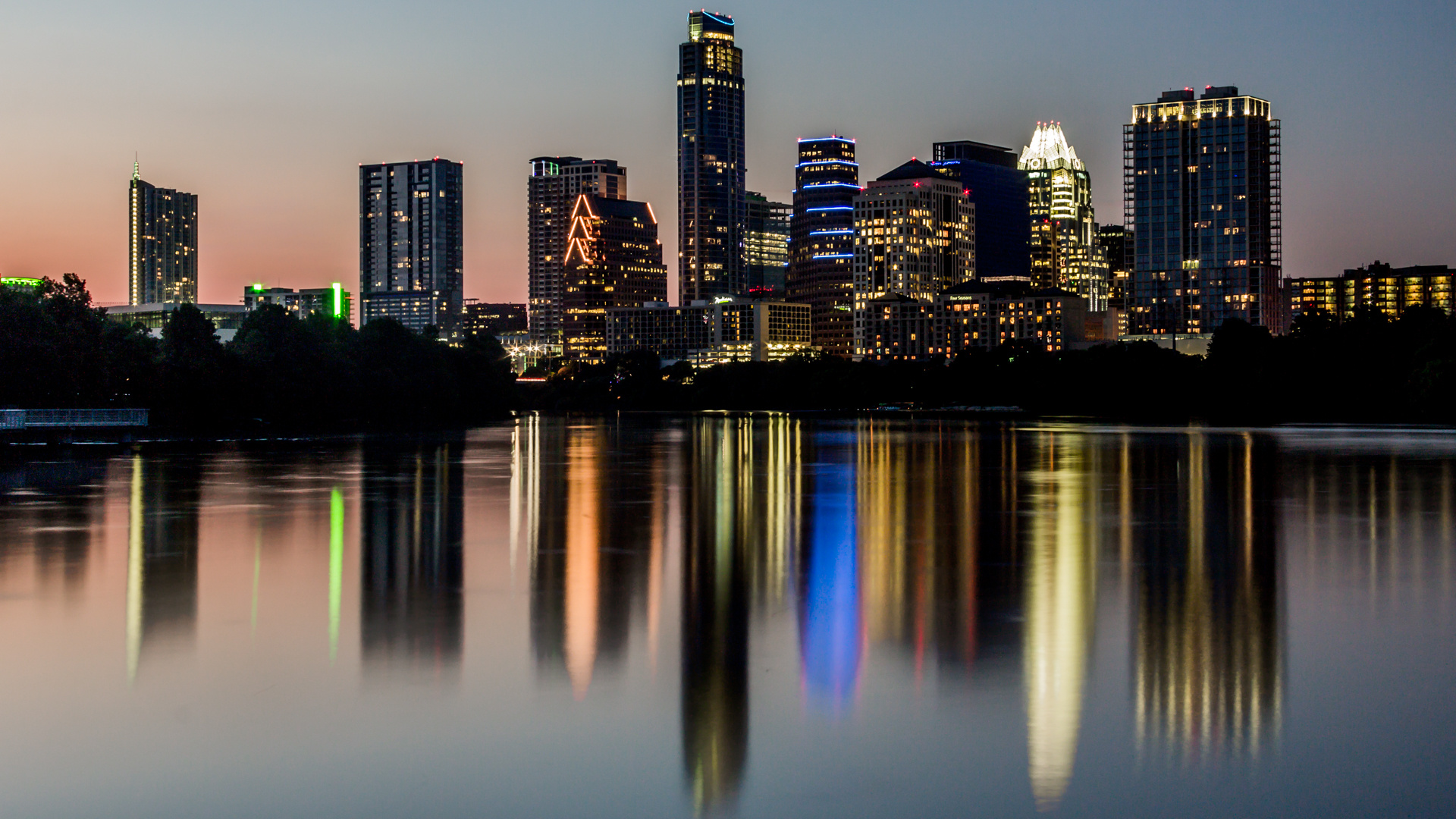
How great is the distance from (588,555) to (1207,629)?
412 inches

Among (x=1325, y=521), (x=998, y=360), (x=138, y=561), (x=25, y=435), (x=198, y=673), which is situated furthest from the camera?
(x=998, y=360)

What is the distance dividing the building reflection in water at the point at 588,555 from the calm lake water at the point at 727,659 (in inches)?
4.5

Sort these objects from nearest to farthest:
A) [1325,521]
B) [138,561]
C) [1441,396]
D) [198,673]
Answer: [198,673] < [138,561] < [1325,521] < [1441,396]

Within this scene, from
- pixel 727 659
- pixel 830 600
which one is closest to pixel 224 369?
pixel 830 600

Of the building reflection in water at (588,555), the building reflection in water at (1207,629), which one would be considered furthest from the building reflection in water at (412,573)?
the building reflection in water at (1207,629)

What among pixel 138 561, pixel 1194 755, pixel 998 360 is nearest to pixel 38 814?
pixel 1194 755

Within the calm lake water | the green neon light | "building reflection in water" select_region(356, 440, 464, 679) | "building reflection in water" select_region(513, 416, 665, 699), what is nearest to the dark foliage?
"building reflection in water" select_region(513, 416, 665, 699)

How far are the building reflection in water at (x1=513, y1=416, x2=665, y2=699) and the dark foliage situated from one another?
103 feet

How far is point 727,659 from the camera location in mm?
13969

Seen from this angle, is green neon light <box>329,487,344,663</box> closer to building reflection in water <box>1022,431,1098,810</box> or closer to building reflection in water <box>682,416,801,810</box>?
building reflection in water <box>682,416,801,810</box>

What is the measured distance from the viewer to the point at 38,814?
9.35 meters

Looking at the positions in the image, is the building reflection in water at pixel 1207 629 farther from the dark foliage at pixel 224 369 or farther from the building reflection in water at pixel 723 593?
the dark foliage at pixel 224 369

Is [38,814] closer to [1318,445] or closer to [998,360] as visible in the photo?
[1318,445]

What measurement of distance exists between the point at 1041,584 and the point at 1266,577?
3675mm
